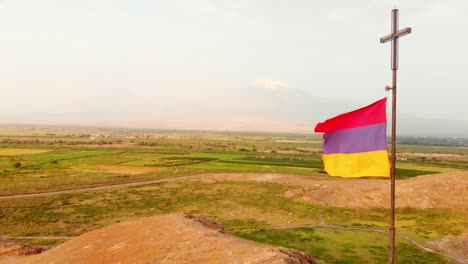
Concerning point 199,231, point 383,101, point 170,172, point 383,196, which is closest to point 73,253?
point 199,231

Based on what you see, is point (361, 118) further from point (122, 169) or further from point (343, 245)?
point (122, 169)

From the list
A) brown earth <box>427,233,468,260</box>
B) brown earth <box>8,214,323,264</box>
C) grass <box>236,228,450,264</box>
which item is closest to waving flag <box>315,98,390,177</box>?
brown earth <box>8,214,323,264</box>

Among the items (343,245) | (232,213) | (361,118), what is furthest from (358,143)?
(232,213)

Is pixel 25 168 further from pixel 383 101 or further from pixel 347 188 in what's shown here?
pixel 383 101

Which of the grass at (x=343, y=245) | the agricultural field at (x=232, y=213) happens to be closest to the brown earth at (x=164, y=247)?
the grass at (x=343, y=245)

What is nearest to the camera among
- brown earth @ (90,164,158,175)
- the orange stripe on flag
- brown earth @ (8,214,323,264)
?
brown earth @ (8,214,323,264)

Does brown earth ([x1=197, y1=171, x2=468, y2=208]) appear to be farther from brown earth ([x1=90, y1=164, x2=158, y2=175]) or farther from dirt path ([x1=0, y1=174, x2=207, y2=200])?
brown earth ([x1=90, y1=164, x2=158, y2=175])
